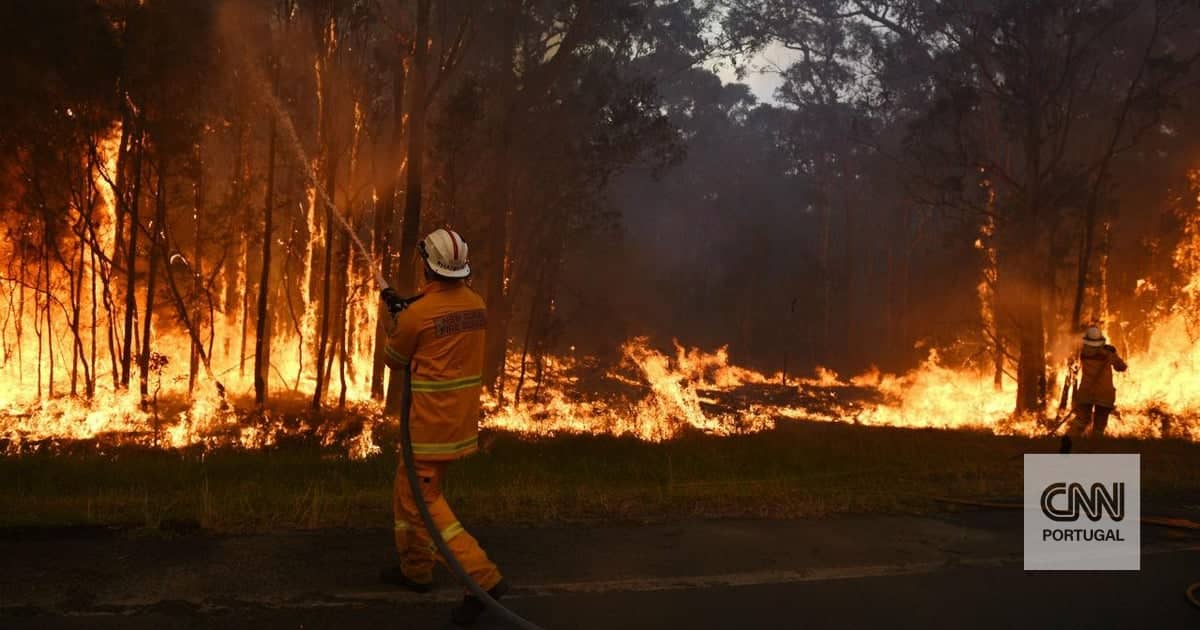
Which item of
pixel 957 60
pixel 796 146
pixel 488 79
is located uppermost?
pixel 796 146

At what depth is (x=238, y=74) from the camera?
1659 centimetres

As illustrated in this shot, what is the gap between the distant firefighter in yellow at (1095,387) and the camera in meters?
13.5

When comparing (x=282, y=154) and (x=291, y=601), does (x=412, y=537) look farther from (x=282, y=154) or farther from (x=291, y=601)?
(x=282, y=154)

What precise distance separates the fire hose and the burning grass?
1785 mm

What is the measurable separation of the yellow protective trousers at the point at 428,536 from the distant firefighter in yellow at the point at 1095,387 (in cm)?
1133

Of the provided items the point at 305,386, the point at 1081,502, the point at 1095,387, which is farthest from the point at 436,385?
the point at 305,386

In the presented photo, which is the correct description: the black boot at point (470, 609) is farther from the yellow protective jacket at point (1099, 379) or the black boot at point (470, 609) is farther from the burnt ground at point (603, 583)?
the yellow protective jacket at point (1099, 379)

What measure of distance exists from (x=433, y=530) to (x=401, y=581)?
1.92ft

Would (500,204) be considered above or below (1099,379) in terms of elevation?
above

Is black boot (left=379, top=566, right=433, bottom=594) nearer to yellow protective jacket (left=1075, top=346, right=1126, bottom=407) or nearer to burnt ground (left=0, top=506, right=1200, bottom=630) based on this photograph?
burnt ground (left=0, top=506, right=1200, bottom=630)

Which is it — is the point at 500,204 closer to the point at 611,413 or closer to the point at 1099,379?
the point at 611,413

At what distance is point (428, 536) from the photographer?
488 centimetres

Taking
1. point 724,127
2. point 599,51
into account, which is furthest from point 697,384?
point 724,127

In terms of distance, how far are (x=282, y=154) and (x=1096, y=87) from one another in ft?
80.7
